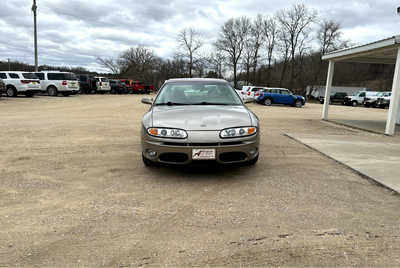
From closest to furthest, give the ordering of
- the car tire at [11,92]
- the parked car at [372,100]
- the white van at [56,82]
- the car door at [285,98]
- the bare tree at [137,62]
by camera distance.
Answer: the car tire at [11,92], the white van at [56,82], the car door at [285,98], the parked car at [372,100], the bare tree at [137,62]

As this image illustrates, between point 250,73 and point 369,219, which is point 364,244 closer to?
point 369,219

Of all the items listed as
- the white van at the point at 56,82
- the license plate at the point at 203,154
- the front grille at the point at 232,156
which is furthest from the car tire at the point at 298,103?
the license plate at the point at 203,154

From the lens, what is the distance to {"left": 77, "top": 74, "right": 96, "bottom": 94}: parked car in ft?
97.0

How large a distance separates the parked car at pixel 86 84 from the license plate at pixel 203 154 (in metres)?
28.5

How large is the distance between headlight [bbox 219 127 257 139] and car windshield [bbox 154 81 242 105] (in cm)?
99

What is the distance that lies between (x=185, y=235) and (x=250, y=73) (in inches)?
2157

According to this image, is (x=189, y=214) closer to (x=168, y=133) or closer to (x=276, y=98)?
(x=168, y=133)

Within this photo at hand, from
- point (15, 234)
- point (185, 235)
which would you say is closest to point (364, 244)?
point (185, 235)

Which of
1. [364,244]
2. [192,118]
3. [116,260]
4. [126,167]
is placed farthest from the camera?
[126,167]

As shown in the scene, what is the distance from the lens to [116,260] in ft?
7.82

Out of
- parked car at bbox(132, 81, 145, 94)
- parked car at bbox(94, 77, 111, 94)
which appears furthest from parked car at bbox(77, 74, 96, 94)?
parked car at bbox(132, 81, 145, 94)

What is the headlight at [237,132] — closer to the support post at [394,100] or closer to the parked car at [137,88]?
the support post at [394,100]

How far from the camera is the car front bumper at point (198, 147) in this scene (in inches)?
156

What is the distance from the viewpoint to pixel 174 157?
4.07 m
